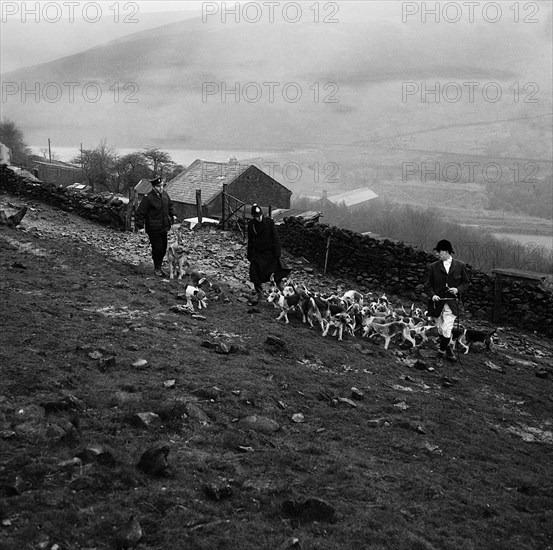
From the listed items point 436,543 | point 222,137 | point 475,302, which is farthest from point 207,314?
point 222,137

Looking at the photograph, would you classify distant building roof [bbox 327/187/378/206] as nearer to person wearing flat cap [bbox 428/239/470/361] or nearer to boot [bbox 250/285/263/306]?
boot [bbox 250/285/263/306]

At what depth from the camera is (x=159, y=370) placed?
8.52 meters

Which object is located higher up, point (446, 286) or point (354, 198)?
point (446, 286)

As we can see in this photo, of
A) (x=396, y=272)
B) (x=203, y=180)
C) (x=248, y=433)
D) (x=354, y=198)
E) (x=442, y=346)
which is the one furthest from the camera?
(x=354, y=198)

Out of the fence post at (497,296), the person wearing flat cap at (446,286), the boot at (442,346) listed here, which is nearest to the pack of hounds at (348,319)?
Result: the boot at (442,346)

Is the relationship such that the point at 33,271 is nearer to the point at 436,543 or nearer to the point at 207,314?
the point at 207,314

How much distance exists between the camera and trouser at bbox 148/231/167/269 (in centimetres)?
1434

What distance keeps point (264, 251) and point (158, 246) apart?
255cm

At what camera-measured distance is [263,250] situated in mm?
13586

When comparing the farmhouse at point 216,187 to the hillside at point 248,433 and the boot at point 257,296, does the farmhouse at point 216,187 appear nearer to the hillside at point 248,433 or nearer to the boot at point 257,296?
the boot at point 257,296

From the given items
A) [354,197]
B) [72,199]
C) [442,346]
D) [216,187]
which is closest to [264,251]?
[442,346]

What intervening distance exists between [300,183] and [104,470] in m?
145

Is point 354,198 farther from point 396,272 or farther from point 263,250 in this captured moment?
point 263,250

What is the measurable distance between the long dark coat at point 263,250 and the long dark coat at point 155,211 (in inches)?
75.9
